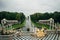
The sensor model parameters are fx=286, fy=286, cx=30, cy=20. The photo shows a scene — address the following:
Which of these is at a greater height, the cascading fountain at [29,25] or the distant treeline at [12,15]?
the distant treeline at [12,15]

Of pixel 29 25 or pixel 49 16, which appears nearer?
pixel 49 16

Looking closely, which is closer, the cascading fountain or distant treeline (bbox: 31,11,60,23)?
distant treeline (bbox: 31,11,60,23)

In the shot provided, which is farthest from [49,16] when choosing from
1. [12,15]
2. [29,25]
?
[29,25]

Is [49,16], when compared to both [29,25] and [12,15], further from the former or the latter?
[29,25]

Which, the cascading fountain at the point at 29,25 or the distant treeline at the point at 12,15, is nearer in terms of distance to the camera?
the distant treeline at the point at 12,15

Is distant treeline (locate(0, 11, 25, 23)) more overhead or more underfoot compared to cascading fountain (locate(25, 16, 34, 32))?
more overhead

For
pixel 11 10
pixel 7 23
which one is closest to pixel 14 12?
pixel 11 10

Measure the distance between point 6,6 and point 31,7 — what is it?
0.87 meters

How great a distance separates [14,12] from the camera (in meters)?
10.4

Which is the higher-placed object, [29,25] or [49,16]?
[49,16]

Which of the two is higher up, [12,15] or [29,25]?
[12,15]

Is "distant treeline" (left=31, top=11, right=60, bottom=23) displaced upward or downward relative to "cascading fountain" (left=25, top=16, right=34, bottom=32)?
upward

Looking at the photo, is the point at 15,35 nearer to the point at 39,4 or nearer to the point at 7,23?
the point at 39,4

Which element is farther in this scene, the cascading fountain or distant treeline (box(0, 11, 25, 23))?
the cascading fountain
